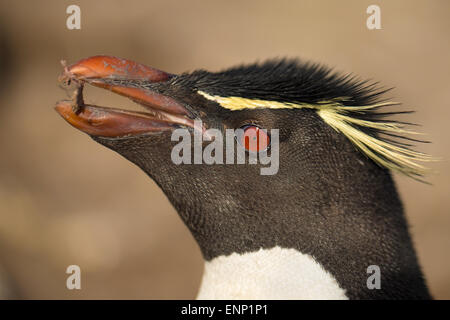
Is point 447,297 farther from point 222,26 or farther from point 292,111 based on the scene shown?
point 292,111

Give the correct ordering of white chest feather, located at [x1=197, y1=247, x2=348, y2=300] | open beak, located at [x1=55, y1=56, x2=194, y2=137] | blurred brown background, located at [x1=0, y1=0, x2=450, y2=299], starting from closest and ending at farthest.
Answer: open beak, located at [x1=55, y1=56, x2=194, y2=137] → white chest feather, located at [x1=197, y1=247, x2=348, y2=300] → blurred brown background, located at [x1=0, y1=0, x2=450, y2=299]

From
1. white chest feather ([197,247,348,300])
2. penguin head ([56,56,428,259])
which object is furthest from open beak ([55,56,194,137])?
white chest feather ([197,247,348,300])

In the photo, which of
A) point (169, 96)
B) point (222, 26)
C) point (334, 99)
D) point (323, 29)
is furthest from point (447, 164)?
point (169, 96)

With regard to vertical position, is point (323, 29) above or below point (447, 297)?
above

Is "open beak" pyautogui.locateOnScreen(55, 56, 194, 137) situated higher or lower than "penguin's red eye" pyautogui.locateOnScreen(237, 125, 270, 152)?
higher

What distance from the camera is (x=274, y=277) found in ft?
6.90

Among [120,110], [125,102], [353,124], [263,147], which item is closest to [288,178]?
[263,147]

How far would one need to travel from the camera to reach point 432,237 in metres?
5.55

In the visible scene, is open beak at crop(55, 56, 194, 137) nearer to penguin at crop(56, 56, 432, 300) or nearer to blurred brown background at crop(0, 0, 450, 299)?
penguin at crop(56, 56, 432, 300)

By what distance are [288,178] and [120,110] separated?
2.21 feet

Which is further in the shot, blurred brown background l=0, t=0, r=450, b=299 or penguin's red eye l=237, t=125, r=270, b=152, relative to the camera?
blurred brown background l=0, t=0, r=450, b=299

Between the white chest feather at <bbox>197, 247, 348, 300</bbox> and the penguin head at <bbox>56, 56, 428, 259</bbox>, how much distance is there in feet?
0.15

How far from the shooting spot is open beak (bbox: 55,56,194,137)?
6.42 feet
